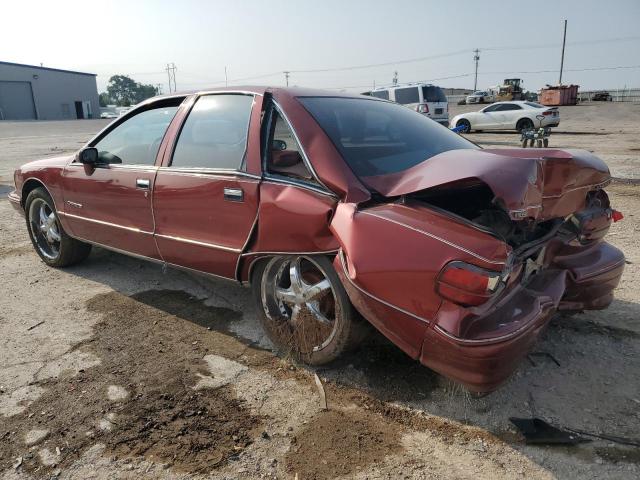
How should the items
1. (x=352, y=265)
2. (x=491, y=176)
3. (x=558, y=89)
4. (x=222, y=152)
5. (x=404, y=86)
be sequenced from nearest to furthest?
(x=491, y=176) → (x=352, y=265) → (x=222, y=152) → (x=404, y=86) → (x=558, y=89)

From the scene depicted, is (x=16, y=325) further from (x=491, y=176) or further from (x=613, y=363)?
(x=613, y=363)

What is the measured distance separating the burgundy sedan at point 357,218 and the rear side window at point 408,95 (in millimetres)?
16733

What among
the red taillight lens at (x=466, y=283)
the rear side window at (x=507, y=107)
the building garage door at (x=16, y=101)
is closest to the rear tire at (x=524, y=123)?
the rear side window at (x=507, y=107)

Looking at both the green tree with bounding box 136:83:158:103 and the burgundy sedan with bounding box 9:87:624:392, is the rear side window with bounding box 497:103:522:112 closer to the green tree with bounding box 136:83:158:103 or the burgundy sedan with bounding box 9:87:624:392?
the burgundy sedan with bounding box 9:87:624:392

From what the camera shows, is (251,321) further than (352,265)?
Yes

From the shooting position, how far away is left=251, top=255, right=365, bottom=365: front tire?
269 centimetres

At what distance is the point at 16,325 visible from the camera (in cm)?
367

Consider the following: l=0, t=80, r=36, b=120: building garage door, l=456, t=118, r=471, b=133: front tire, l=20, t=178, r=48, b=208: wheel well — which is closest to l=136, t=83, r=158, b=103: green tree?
l=0, t=80, r=36, b=120: building garage door

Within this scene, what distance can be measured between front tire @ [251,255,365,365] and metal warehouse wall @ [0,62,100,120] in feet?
208

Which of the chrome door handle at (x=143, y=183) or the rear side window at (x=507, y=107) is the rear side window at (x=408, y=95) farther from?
the chrome door handle at (x=143, y=183)

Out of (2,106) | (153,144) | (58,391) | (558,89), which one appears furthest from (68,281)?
(2,106)

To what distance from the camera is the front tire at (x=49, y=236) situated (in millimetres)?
4754

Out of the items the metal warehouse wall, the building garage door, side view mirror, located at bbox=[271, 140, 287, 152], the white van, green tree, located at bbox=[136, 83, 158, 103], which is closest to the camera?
side view mirror, located at bbox=[271, 140, 287, 152]

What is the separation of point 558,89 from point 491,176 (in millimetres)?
50621
